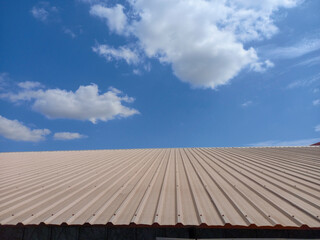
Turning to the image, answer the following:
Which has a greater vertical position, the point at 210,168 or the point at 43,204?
the point at 210,168

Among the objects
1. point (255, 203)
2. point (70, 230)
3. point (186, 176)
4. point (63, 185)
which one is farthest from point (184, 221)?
point (63, 185)

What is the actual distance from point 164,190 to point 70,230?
2.02 metres

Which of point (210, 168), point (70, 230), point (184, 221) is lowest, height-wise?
point (70, 230)

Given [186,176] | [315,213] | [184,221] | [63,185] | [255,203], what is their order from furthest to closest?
[186,176] < [63,185] < [255,203] < [315,213] < [184,221]

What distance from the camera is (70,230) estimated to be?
3799 millimetres

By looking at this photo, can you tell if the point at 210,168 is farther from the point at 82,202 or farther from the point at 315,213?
the point at 82,202

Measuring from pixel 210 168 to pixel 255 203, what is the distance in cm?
319

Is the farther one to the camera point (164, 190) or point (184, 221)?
point (164, 190)

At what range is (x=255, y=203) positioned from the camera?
405 centimetres

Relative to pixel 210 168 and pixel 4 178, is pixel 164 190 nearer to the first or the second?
pixel 210 168

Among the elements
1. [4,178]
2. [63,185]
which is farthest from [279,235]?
[4,178]

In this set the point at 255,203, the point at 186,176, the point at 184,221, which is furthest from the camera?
the point at 186,176

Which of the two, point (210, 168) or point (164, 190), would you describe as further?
point (210, 168)

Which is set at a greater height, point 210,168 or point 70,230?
point 210,168
